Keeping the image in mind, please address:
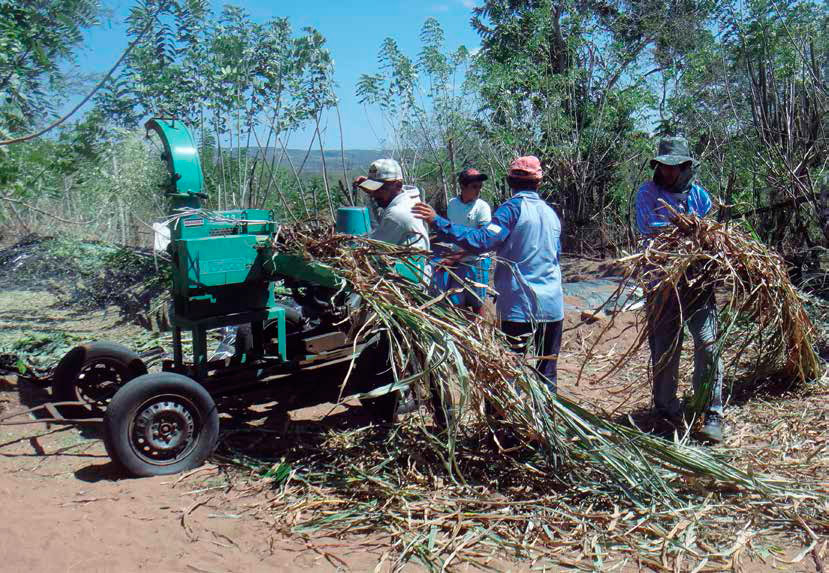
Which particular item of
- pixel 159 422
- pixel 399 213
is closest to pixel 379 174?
pixel 399 213

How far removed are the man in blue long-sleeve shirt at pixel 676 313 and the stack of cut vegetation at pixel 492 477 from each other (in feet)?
2.55

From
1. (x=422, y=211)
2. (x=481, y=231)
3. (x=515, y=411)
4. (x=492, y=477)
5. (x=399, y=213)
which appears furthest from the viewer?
(x=399, y=213)

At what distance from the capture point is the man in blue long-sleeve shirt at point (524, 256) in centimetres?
393

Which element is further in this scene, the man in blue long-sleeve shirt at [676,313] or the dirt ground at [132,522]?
the man in blue long-sleeve shirt at [676,313]

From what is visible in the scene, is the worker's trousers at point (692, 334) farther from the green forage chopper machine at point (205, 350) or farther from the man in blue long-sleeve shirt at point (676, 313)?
the green forage chopper machine at point (205, 350)

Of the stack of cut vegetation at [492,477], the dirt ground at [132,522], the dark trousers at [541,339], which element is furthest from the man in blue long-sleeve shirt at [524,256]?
the dirt ground at [132,522]

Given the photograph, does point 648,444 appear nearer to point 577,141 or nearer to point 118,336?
point 118,336

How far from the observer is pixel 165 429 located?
385 centimetres

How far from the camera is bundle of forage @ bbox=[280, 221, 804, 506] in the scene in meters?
3.35

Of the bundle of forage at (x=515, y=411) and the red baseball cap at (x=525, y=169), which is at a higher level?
the red baseball cap at (x=525, y=169)

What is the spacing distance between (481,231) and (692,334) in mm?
1450

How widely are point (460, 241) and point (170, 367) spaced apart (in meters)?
2.12

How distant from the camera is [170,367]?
462cm

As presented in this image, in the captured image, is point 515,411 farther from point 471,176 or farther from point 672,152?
point 471,176
